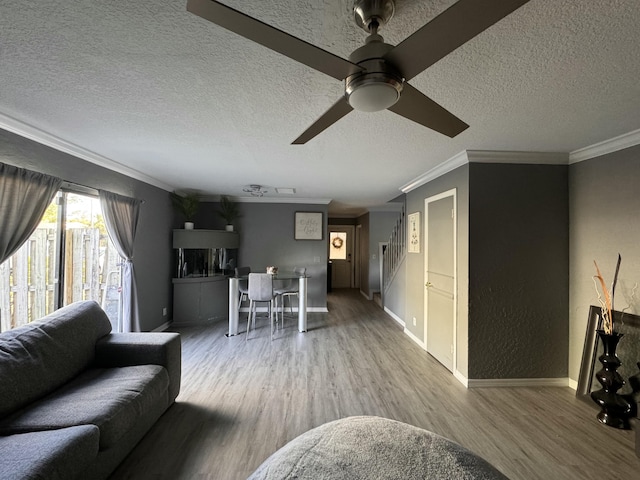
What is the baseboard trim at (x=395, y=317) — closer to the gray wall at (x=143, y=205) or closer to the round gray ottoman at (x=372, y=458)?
the round gray ottoman at (x=372, y=458)

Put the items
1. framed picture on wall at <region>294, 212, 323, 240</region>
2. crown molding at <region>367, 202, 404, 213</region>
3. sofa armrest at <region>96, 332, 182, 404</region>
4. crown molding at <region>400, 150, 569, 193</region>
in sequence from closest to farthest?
sofa armrest at <region>96, 332, 182, 404</region> → crown molding at <region>400, 150, 569, 193</region> → framed picture on wall at <region>294, 212, 323, 240</region> → crown molding at <region>367, 202, 404, 213</region>

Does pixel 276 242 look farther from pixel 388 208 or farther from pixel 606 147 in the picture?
pixel 606 147

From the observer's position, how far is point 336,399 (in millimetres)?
2561

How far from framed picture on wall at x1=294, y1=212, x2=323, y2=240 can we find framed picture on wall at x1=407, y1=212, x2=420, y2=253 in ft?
6.73

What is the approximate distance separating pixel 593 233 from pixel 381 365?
257cm

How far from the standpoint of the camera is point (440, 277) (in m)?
3.39

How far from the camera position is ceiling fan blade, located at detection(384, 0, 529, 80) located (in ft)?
2.34

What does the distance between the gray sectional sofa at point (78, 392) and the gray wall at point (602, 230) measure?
154 inches

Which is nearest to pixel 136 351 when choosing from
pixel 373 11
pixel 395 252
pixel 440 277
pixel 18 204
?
pixel 18 204

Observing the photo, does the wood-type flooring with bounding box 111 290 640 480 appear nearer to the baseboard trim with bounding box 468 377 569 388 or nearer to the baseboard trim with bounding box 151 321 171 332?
the baseboard trim with bounding box 468 377 569 388

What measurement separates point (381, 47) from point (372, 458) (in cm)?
144

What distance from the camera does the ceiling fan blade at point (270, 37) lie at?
2.42ft

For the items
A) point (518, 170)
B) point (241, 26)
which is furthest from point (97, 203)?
point (518, 170)

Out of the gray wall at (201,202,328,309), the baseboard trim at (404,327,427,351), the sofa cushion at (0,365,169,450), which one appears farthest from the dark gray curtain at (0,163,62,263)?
the baseboard trim at (404,327,427,351)
